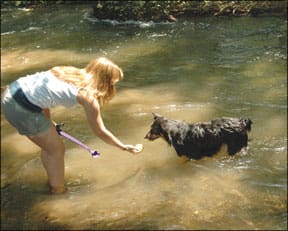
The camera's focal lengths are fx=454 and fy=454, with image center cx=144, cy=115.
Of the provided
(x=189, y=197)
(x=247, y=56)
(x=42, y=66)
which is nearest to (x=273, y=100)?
(x=247, y=56)

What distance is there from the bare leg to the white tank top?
395mm

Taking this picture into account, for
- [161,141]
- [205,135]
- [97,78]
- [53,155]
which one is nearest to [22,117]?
[53,155]

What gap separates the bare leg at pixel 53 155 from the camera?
4.89m

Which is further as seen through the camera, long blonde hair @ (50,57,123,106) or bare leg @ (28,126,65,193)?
bare leg @ (28,126,65,193)

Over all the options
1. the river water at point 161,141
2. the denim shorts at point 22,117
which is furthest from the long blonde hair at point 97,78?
the river water at point 161,141

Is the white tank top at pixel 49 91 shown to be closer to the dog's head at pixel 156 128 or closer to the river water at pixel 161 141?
the river water at pixel 161 141

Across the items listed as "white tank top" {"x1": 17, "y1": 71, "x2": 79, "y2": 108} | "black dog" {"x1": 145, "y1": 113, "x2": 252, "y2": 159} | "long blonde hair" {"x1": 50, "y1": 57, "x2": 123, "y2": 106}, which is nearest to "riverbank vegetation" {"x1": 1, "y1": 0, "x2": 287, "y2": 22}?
"black dog" {"x1": 145, "y1": 113, "x2": 252, "y2": 159}

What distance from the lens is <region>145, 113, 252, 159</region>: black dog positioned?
5941 mm

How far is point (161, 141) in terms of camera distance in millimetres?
6781

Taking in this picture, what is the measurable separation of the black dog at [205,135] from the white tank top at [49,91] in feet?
5.91

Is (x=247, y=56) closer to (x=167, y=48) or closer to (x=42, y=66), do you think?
(x=167, y=48)

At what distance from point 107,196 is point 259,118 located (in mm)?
3061

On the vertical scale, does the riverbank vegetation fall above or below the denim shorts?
below

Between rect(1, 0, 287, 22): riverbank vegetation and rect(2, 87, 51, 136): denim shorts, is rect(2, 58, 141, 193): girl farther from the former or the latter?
rect(1, 0, 287, 22): riverbank vegetation
